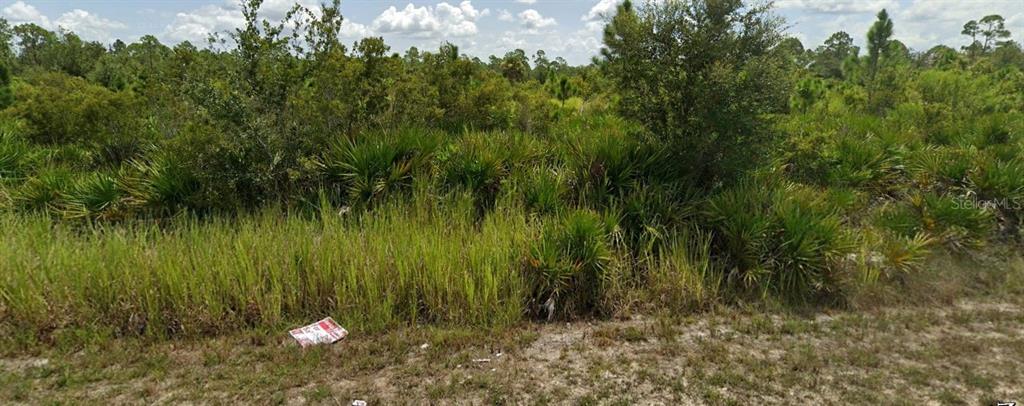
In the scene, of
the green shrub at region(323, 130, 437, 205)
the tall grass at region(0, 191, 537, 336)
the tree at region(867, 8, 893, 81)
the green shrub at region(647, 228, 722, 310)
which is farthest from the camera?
the tree at region(867, 8, 893, 81)

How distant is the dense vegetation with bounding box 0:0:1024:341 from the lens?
190 inches

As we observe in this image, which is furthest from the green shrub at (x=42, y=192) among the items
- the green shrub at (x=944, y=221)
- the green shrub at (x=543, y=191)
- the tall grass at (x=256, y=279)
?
the green shrub at (x=944, y=221)

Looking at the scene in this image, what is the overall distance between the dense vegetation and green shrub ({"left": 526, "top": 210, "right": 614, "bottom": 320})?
0.02 meters

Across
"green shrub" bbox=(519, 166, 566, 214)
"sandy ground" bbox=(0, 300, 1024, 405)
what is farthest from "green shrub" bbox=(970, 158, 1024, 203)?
"green shrub" bbox=(519, 166, 566, 214)

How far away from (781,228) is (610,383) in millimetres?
2977

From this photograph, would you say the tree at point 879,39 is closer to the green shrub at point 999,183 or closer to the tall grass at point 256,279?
the green shrub at point 999,183

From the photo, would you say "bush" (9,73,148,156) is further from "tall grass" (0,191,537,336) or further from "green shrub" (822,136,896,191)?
"green shrub" (822,136,896,191)

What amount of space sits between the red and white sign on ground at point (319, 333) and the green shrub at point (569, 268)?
1.74 m

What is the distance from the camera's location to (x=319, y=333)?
14.5 feet

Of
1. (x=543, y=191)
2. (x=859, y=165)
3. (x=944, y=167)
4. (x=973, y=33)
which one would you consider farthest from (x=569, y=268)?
(x=973, y=33)

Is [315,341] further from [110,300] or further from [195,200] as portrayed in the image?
[195,200]

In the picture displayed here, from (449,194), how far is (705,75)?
11.0 feet

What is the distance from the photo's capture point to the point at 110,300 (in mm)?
4562

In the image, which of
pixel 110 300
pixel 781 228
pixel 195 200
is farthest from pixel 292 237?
pixel 781 228
